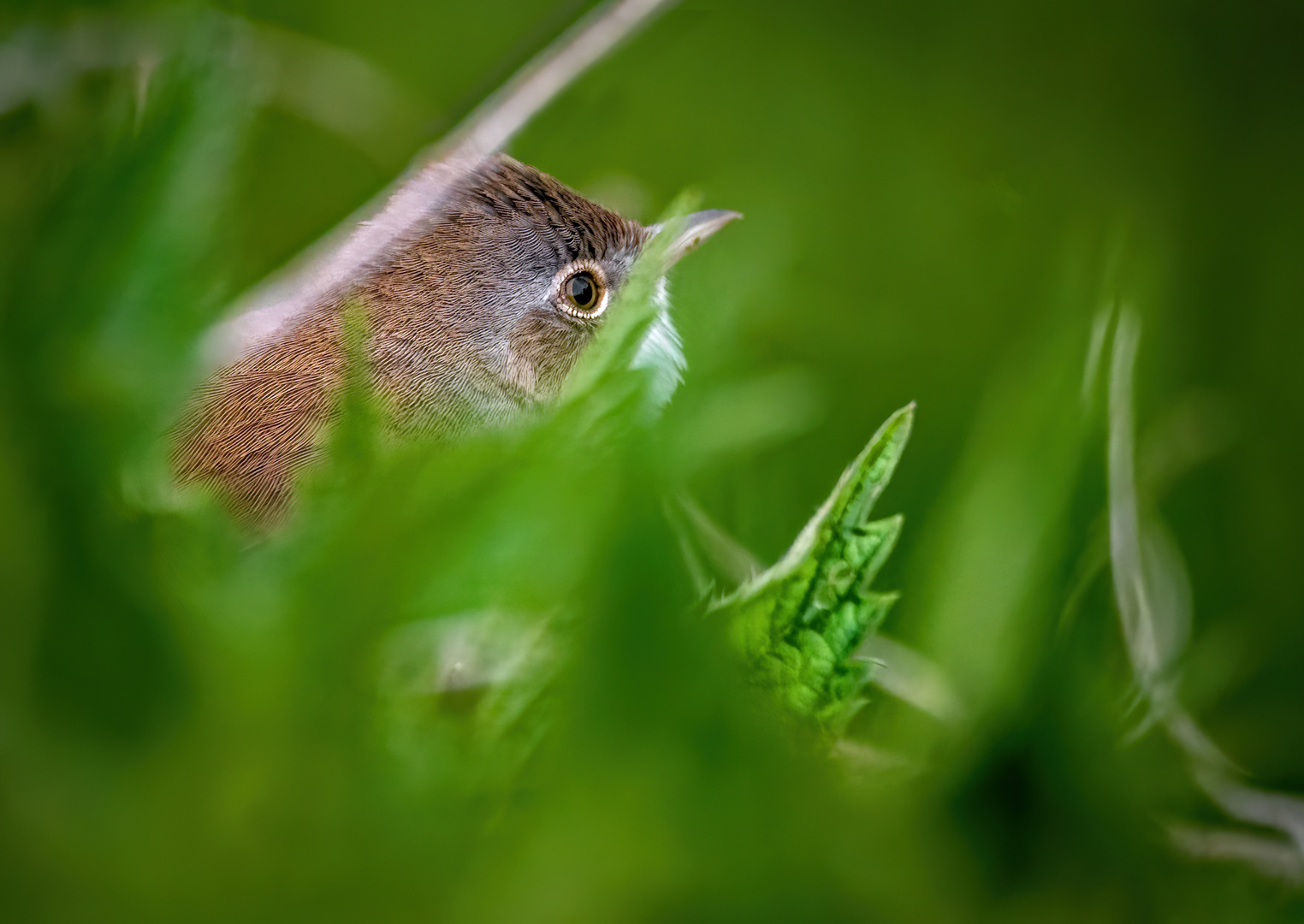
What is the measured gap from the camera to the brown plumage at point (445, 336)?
0.68 metres

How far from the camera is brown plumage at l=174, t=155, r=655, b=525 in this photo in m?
0.68

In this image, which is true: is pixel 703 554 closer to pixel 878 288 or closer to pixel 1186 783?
pixel 1186 783

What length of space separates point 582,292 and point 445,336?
183 mm

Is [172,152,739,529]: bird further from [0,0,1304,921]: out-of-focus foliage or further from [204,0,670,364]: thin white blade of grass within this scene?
[0,0,1304,921]: out-of-focus foliage

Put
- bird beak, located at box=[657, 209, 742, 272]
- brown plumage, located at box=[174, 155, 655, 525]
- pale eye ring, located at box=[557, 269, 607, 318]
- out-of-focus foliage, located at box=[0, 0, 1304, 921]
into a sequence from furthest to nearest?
1. pale eye ring, located at box=[557, 269, 607, 318]
2. bird beak, located at box=[657, 209, 742, 272]
3. brown plumage, located at box=[174, 155, 655, 525]
4. out-of-focus foliage, located at box=[0, 0, 1304, 921]

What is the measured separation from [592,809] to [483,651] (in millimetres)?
44

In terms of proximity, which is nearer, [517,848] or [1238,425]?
[517,848]

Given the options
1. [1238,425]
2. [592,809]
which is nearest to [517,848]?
[592,809]

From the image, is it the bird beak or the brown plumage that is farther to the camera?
the bird beak

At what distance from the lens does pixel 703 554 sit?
0.87ft

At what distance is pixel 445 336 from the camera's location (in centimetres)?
88

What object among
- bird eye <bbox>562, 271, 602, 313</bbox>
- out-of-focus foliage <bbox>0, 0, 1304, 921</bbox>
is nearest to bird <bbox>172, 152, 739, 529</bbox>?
bird eye <bbox>562, 271, 602, 313</bbox>

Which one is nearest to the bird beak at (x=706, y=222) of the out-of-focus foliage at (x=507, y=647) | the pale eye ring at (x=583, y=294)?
the pale eye ring at (x=583, y=294)

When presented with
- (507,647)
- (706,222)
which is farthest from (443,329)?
(507,647)
